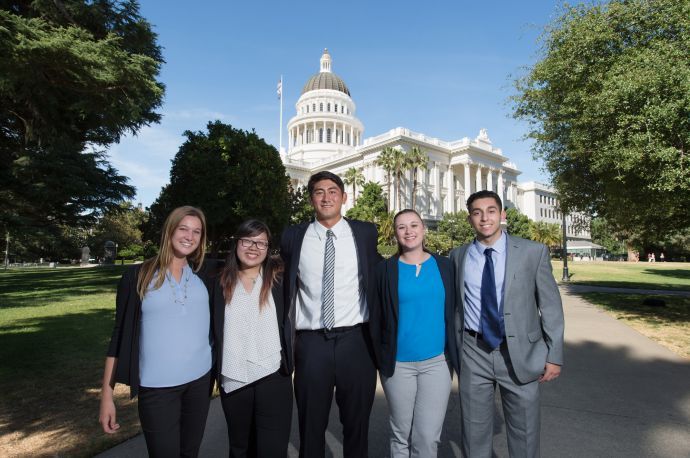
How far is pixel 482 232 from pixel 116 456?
12.8 ft

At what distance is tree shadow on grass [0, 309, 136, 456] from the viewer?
13.9 ft

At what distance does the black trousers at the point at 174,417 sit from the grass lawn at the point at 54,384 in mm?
1935

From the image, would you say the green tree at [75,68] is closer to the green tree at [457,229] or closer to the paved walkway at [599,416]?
the paved walkway at [599,416]

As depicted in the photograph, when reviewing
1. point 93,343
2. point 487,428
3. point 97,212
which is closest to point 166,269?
point 487,428

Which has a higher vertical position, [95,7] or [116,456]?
[95,7]

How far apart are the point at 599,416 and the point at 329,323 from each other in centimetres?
394

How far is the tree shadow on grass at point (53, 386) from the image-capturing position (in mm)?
4250

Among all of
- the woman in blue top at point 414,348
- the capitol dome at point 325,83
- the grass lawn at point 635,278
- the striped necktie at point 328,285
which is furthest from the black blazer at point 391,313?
the capitol dome at point 325,83

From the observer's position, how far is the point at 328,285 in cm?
301

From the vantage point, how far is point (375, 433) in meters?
4.23

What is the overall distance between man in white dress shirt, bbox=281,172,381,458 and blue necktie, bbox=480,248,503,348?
885 millimetres

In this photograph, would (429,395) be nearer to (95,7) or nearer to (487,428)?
(487,428)

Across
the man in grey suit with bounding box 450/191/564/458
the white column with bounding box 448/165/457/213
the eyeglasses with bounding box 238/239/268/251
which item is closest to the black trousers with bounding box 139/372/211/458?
the eyeglasses with bounding box 238/239/268/251

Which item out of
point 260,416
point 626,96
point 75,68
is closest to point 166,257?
Answer: point 260,416
